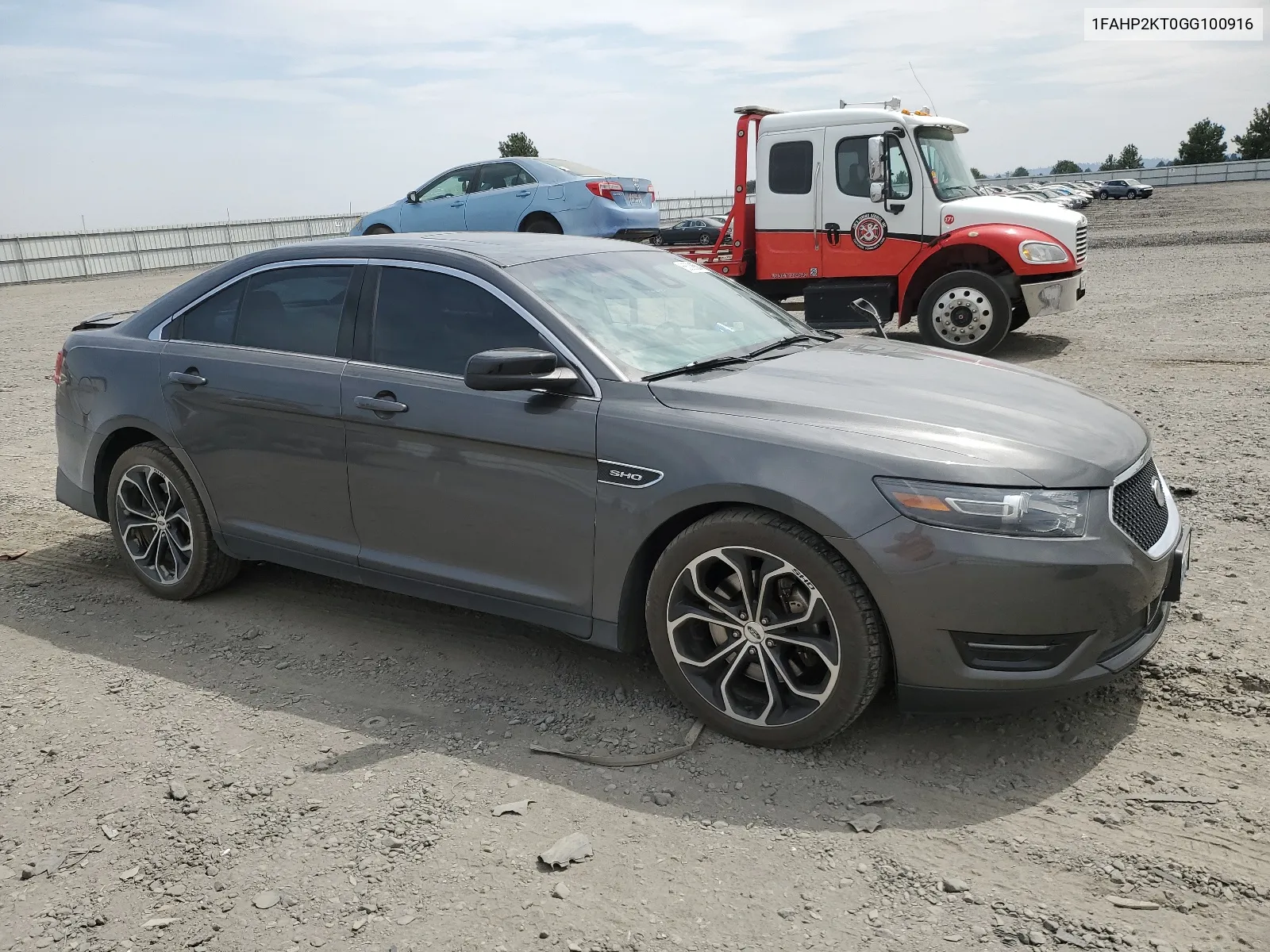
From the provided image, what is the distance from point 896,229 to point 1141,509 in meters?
8.17

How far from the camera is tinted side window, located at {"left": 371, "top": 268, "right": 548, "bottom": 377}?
13.1 feet

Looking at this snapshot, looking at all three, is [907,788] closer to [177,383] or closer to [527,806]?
[527,806]

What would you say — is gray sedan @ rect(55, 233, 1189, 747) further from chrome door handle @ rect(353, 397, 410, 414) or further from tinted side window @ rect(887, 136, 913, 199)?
tinted side window @ rect(887, 136, 913, 199)

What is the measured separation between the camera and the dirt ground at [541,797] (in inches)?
107

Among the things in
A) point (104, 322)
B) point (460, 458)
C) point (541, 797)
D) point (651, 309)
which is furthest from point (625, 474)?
point (104, 322)

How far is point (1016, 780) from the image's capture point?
325cm

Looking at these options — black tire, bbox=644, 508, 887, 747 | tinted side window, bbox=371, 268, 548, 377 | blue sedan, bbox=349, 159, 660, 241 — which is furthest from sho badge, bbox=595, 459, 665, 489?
blue sedan, bbox=349, 159, 660, 241

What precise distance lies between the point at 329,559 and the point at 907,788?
→ 8.13 feet

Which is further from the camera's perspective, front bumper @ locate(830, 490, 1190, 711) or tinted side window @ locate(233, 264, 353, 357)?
tinted side window @ locate(233, 264, 353, 357)

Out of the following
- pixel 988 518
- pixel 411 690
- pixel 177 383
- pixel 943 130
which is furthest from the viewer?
pixel 943 130

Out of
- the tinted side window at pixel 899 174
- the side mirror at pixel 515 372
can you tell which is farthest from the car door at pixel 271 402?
the tinted side window at pixel 899 174

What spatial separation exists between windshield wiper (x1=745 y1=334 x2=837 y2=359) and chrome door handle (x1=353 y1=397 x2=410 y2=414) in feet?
4.44

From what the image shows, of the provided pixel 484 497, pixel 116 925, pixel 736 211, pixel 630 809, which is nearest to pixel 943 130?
pixel 736 211

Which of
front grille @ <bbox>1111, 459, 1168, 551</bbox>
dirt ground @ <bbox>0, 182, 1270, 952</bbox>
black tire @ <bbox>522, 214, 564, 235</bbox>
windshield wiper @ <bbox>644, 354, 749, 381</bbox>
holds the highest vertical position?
black tire @ <bbox>522, 214, 564, 235</bbox>
